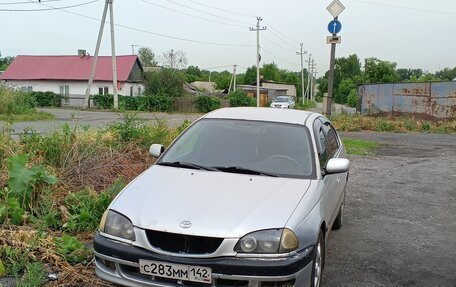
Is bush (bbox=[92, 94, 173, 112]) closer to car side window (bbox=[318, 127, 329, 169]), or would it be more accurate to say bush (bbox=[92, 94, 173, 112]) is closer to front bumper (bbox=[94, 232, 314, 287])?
car side window (bbox=[318, 127, 329, 169])

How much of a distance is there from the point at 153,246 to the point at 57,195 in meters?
2.69

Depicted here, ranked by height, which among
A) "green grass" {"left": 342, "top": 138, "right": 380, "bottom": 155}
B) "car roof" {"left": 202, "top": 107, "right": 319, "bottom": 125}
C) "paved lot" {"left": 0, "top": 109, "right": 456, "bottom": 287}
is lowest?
"paved lot" {"left": 0, "top": 109, "right": 456, "bottom": 287}

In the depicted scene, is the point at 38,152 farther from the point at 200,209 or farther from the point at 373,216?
the point at 373,216

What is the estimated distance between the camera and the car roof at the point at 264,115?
460 cm

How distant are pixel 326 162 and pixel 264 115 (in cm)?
87

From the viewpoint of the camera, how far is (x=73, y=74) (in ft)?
161

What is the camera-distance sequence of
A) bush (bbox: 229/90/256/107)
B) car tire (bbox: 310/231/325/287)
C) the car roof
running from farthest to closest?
1. bush (bbox: 229/90/256/107)
2. the car roof
3. car tire (bbox: 310/231/325/287)

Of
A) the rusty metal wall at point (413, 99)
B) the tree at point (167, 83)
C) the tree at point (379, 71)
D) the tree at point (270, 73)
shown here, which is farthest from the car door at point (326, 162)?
the tree at point (270, 73)

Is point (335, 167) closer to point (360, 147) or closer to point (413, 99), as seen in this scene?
point (360, 147)

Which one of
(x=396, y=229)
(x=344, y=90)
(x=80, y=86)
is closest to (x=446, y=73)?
(x=344, y=90)

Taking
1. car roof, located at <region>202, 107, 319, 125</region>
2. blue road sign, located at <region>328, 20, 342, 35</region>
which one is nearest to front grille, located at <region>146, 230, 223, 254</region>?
car roof, located at <region>202, 107, 319, 125</region>

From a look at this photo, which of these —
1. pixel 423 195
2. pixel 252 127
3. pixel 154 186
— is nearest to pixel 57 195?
pixel 154 186

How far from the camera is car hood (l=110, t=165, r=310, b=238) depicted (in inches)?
117

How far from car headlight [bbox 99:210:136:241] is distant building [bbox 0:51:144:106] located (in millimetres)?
45769
